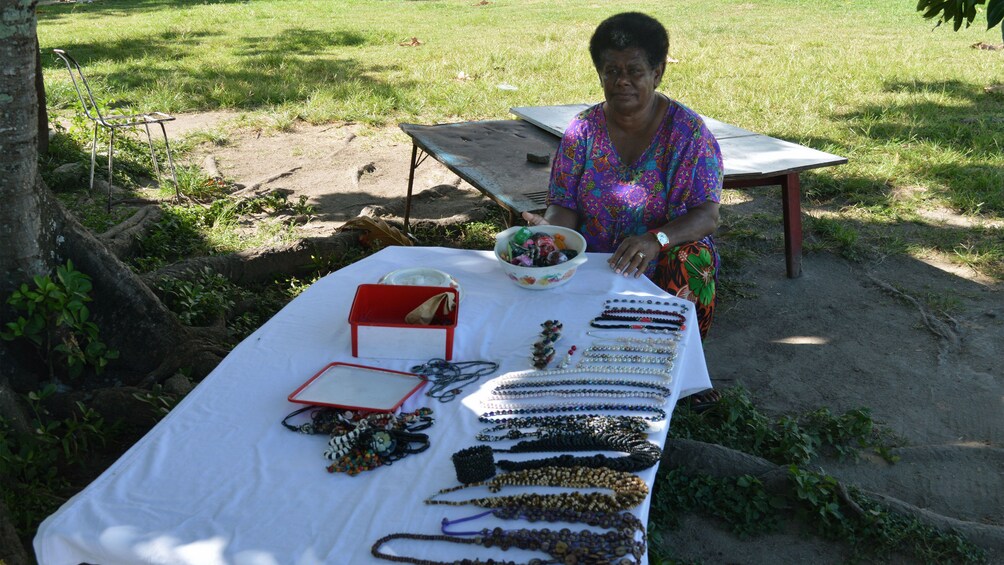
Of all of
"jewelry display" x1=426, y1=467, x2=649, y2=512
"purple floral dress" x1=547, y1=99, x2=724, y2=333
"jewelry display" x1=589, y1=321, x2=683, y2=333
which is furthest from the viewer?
"purple floral dress" x1=547, y1=99, x2=724, y2=333

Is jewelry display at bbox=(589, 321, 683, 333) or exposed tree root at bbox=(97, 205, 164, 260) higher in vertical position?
jewelry display at bbox=(589, 321, 683, 333)

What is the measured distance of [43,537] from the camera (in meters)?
1.50

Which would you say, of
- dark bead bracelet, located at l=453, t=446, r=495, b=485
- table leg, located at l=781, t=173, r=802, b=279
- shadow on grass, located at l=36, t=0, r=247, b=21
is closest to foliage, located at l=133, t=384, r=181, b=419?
dark bead bracelet, located at l=453, t=446, r=495, b=485

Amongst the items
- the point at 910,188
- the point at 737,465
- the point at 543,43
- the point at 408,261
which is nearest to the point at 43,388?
the point at 408,261

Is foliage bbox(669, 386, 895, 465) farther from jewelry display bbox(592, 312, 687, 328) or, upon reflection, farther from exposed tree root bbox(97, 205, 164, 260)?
exposed tree root bbox(97, 205, 164, 260)

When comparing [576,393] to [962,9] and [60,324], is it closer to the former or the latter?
[60,324]

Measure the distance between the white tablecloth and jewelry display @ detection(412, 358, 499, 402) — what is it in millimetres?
31

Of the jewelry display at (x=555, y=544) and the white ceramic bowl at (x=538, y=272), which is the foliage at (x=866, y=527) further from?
the jewelry display at (x=555, y=544)

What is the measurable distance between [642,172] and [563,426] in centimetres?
154

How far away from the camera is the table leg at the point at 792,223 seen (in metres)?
4.32

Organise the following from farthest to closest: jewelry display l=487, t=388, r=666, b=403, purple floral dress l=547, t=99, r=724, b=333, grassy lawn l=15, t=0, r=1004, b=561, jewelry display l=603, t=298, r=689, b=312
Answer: grassy lawn l=15, t=0, r=1004, b=561 < purple floral dress l=547, t=99, r=724, b=333 < jewelry display l=603, t=298, r=689, b=312 < jewelry display l=487, t=388, r=666, b=403

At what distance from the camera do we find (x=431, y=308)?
2211 millimetres

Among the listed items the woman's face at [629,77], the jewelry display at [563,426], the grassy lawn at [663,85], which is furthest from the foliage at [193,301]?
the jewelry display at [563,426]

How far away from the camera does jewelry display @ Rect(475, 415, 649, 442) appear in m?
1.80
